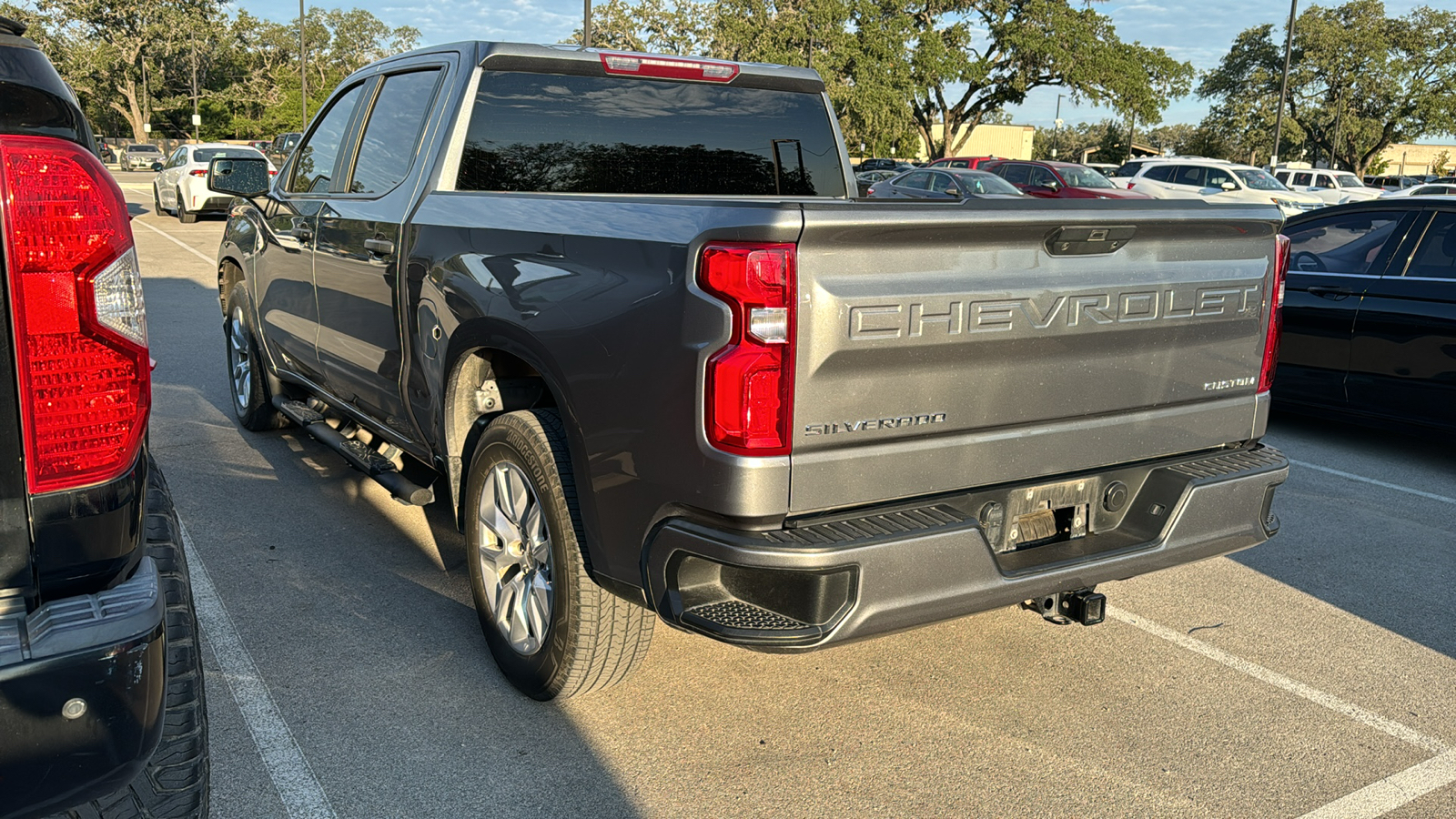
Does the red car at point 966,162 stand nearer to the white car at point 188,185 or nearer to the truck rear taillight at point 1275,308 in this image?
the white car at point 188,185

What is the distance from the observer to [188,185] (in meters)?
22.7

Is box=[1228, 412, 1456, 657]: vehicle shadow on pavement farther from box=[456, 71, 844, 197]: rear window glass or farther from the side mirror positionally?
the side mirror

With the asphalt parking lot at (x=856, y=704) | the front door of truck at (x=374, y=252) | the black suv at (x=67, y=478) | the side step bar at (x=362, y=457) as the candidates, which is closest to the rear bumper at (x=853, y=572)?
the asphalt parking lot at (x=856, y=704)

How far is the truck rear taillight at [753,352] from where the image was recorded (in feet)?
8.36

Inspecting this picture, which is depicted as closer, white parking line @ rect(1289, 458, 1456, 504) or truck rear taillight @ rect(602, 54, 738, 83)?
truck rear taillight @ rect(602, 54, 738, 83)

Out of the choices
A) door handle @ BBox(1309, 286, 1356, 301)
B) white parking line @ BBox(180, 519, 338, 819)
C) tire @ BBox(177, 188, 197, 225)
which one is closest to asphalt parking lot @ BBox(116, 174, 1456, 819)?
white parking line @ BBox(180, 519, 338, 819)

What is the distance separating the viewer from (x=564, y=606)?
321 centimetres

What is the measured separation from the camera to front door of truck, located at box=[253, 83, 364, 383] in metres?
5.05

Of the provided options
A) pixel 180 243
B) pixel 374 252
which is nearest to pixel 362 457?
pixel 374 252

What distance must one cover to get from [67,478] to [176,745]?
575mm

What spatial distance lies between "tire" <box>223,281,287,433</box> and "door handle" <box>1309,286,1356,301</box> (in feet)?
21.1

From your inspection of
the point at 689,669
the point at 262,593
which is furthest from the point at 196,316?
the point at 689,669

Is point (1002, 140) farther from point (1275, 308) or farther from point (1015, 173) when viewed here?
point (1275, 308)

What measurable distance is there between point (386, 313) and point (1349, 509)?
487cm
